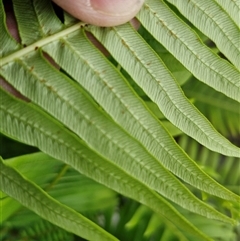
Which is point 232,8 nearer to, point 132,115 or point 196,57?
point 196,57

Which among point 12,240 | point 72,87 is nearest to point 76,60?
point 72,87

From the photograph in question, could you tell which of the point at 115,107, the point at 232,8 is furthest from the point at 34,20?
the point at 232,8

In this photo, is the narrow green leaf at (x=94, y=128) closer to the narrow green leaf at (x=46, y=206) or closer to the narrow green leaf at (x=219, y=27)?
the narrow green leaf at (x=46, y=206)

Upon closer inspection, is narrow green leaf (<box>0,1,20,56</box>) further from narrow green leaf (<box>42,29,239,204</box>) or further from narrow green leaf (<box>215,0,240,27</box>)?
narrow green leaf (<box>215,0,240,27</box>)

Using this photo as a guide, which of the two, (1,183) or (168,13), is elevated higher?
(168,13)

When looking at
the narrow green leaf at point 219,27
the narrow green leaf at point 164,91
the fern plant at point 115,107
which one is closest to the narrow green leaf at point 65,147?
the fern plant at point 115,107

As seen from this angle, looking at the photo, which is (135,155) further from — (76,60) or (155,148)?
(76,60)
